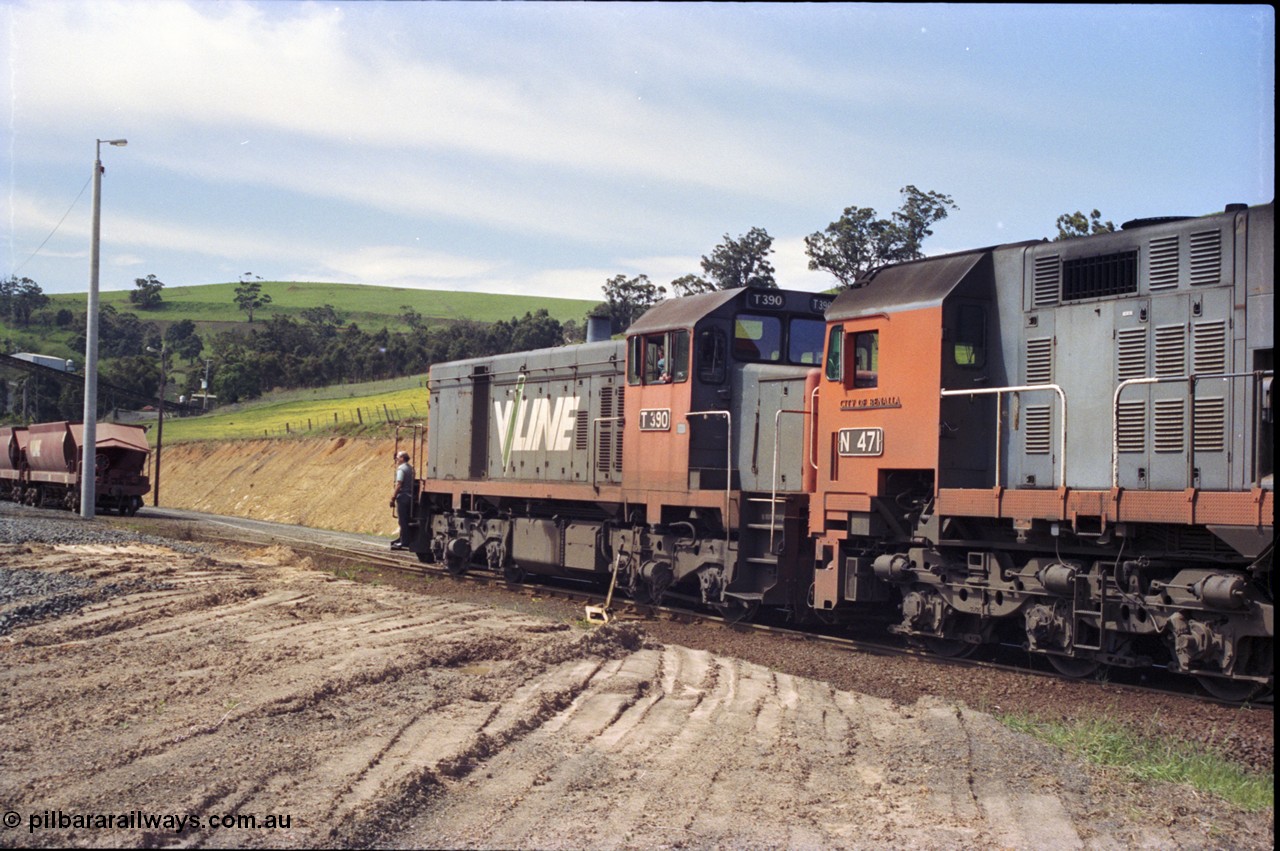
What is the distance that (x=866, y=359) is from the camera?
12.1 metres

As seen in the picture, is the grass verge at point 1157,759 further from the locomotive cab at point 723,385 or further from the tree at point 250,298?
the tree at point 250,298

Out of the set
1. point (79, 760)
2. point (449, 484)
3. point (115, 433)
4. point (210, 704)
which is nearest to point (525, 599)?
point (449, 484)

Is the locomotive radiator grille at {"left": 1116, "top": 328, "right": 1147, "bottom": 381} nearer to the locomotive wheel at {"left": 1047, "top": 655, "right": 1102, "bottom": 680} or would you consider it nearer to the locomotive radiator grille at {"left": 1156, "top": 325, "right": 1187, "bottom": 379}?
the locomotive radiator grille at {"left": 1156, "top": 325, "right": 1187, "bottom": 379}

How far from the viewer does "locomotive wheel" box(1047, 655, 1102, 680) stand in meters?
10.1

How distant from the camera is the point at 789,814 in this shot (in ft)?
19.9

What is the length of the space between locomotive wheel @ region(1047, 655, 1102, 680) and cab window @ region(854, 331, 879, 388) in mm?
3359

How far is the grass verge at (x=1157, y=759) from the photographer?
22.1ft

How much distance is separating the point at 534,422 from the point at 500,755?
1189cm

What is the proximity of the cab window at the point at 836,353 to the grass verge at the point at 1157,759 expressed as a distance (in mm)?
4949

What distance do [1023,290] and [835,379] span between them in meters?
2.39

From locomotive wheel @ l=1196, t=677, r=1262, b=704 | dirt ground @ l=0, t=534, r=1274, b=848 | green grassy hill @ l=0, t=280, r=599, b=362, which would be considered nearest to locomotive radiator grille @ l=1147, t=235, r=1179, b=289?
locomotive wheel @ l=1196, t=677, r=1262, b=704

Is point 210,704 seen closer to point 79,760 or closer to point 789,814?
point 79,760

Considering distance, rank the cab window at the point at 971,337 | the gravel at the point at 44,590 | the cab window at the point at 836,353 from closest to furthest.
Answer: the cab window at the point at 971,337, the gravel at the point at 44,590, the cab window at the point at 836,353

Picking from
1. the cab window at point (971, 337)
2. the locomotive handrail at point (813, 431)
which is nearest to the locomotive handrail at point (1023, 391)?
the cab window at point (971, 337)
